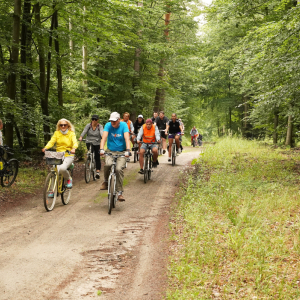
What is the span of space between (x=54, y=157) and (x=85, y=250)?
9.59 feet

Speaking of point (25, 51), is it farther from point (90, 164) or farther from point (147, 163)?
point (147, 163)

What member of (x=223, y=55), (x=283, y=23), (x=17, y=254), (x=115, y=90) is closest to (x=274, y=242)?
(x=17, y=254)

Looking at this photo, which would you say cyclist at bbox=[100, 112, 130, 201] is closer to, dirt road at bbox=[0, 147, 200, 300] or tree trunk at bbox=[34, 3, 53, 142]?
dirt road at bbox=[0, 147, 200, 300]

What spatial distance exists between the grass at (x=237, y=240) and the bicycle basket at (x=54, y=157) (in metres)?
2.98

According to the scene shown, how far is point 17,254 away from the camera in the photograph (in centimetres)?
505

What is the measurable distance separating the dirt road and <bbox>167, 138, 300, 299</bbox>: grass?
1.37 feet

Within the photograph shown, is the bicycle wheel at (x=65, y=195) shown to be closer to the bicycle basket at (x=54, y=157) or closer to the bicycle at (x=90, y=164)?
Result: the bicycle basket at (x=54, y=157)

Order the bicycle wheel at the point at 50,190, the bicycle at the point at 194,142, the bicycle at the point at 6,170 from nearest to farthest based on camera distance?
the bicycle wheel at the point at 50,190 < the bicycle at the point at 6,170 < the bicycle at the point at 194,142

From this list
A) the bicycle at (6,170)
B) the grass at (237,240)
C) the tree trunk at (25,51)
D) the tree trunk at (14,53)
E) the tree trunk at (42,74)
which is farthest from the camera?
the tree trunk at (42,74)

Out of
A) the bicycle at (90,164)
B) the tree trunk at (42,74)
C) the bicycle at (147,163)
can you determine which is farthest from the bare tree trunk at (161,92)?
the bicycle at (90,164)

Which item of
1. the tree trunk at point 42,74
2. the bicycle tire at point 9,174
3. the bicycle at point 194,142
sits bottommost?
the bicycle tire at point 9,174

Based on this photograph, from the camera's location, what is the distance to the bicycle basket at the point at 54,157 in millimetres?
7551

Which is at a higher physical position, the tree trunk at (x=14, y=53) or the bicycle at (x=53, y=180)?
the tree trunk at (x=14, y=53)

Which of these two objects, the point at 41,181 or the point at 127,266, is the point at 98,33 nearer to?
the point at 41,181
